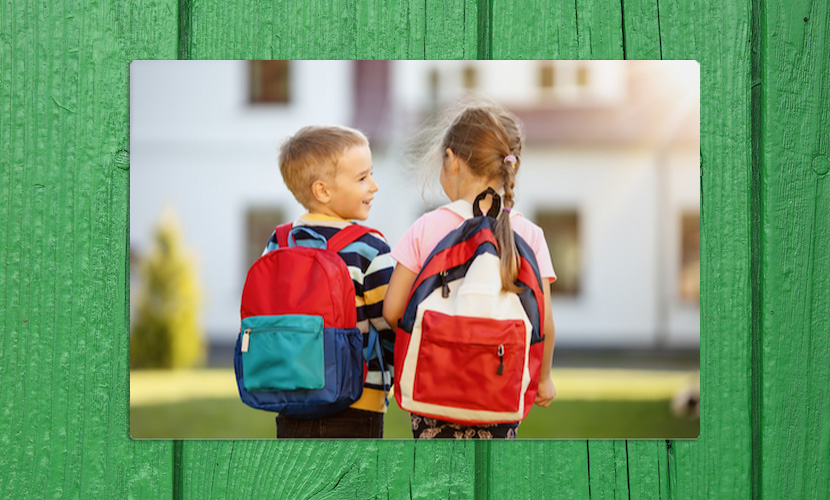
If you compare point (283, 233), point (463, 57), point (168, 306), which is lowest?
point (168, 306)

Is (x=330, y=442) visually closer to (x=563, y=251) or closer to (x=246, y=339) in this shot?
(x=246, y=339)

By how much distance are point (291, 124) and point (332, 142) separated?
0.20 feet

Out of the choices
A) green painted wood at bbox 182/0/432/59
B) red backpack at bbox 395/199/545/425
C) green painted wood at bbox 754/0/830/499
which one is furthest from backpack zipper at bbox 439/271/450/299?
green painted wood at bbox 754/0/830/499

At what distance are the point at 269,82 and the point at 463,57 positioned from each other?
0.27m

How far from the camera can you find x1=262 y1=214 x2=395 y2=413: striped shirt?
89 cm

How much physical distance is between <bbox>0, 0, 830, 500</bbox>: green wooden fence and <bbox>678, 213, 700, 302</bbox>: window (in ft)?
0.06

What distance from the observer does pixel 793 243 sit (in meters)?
0.90

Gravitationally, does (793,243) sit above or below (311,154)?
below

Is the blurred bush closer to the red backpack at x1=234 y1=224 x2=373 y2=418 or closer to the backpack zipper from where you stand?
the red backpack at x1=234 y1=224 x2=373 y2=418

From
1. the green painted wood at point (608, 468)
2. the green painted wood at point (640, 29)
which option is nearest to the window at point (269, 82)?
the green painted wood at point (640, 29)

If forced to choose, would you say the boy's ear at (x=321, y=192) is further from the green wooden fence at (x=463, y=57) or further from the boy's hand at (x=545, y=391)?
the boy's hand at (x=545, y=391)

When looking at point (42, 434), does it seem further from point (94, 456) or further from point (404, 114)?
point (404, 114)

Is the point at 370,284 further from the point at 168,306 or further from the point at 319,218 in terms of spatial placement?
the point at 168,306

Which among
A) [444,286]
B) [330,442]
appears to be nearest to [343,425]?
[330,442]
